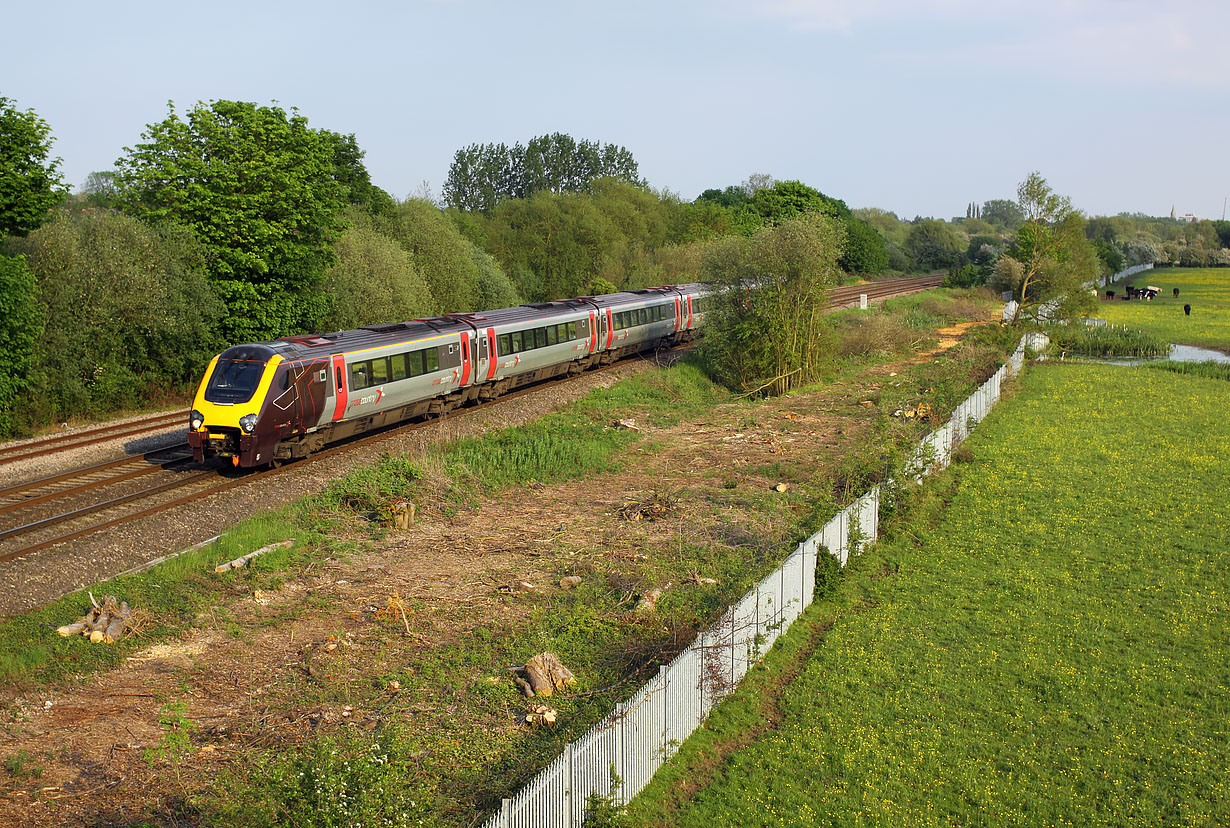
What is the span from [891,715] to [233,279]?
29826 millimetres

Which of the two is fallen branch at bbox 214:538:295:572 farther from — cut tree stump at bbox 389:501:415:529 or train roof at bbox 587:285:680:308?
train roof at bbox 587:285:680:308

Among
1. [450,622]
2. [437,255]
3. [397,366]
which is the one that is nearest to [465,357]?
[397,366]

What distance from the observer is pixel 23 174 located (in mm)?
25453

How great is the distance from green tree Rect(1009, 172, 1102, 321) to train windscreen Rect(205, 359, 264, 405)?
4292 centimetres

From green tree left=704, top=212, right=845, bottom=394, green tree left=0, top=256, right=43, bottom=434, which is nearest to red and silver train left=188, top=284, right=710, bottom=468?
green tree left=704, top=212, right=845, bottom=394

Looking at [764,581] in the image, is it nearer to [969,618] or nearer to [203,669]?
[969,618]

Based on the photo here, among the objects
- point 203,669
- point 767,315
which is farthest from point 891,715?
point 767,315

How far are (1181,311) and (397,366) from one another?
6772cm

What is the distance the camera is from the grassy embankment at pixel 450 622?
874 cm

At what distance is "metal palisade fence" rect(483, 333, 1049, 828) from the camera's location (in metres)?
8.04

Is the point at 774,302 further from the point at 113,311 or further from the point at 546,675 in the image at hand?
the point at 546,675

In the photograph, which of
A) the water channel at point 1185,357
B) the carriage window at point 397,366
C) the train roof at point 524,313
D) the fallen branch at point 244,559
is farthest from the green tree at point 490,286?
the fallen branch at point 244,559

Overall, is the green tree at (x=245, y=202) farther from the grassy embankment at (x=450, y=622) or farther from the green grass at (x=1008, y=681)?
the green grass at (x=1008, y=681)

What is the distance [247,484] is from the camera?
63.1ft
